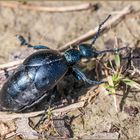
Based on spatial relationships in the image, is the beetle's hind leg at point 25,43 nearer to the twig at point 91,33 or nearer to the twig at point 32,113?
the twig at point 91,33

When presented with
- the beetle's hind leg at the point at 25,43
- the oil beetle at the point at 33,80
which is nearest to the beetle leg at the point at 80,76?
the oil beetle at the point at 33,80

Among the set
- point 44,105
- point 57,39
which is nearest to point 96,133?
point 44,105

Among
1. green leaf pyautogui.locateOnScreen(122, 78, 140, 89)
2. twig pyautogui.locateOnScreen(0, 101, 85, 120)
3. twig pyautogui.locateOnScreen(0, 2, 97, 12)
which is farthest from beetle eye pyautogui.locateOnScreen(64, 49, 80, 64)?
twig pyautogui.locateOnScreen(0, 2, 97, 12)

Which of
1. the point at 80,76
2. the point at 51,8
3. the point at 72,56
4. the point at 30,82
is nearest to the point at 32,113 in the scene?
the point at 30,82

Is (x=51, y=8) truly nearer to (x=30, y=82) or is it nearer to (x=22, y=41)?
(x=22, y=41)

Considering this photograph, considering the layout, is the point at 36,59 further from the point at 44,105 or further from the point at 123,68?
the point at 123,68
